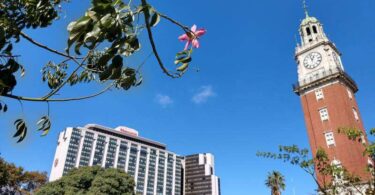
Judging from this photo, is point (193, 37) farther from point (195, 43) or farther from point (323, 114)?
point (323, 114)

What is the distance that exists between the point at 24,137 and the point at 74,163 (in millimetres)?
94904

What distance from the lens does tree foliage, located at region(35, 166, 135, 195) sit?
85.2 ft

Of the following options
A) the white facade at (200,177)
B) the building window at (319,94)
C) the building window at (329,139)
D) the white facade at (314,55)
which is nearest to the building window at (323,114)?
the building window at (319,94)

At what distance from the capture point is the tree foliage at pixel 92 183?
2597 cm

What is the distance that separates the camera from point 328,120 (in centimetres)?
2842

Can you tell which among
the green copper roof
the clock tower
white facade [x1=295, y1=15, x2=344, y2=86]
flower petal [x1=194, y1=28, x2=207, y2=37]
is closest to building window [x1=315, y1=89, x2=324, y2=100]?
the clock tower

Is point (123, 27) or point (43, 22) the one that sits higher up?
point (43, 22)

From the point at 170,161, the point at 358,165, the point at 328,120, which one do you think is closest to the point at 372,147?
the point at 358,165

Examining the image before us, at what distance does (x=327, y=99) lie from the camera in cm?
2916

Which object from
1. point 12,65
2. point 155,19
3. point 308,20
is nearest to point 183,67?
point 155,19

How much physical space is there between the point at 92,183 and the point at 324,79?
25009mm

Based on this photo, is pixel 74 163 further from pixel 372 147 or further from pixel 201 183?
pixel 372 147

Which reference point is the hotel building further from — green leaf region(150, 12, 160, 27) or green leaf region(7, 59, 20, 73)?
green leaf region(150, 12, 160, 27)

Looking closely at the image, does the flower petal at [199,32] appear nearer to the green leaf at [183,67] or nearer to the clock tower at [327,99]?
the green leaf at [183,67]
